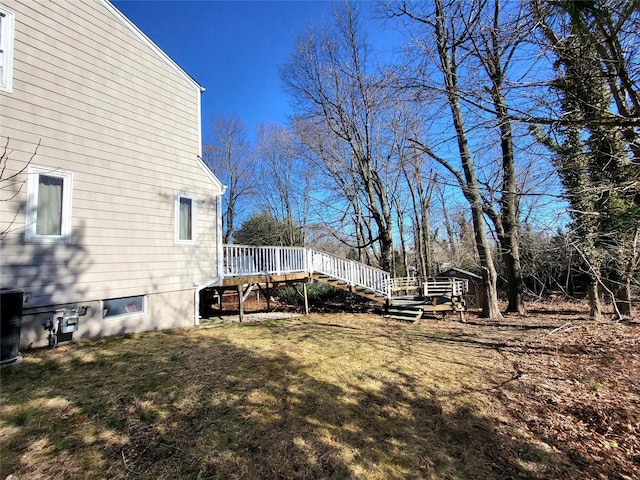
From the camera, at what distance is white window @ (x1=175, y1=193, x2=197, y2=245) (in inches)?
316

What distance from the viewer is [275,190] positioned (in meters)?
25.3

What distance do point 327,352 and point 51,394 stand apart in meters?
4.12

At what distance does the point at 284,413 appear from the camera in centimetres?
358

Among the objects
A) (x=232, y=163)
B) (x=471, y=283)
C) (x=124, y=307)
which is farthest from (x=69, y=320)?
(x=232, y=163)

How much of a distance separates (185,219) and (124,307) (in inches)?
104

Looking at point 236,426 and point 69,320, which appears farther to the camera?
point 69,320

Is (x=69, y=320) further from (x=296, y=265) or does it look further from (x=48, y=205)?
(x=296, y=265)

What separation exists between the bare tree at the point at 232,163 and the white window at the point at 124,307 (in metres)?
18.3

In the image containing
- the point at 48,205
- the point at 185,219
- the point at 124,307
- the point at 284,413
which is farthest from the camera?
the point at 185,219

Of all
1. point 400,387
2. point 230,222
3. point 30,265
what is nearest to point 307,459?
point 400,387

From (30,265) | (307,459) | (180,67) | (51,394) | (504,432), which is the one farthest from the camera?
(180,67)

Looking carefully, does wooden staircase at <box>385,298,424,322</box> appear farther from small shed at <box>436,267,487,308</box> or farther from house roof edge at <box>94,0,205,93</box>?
house roof edge at <box>94,0,205,93</box>

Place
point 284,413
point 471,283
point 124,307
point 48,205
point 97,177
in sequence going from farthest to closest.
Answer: point 471,283 < point 124,307 < point 97,177 < point 48,205 < point 284,413

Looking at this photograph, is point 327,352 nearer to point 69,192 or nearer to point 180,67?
point 69,192
